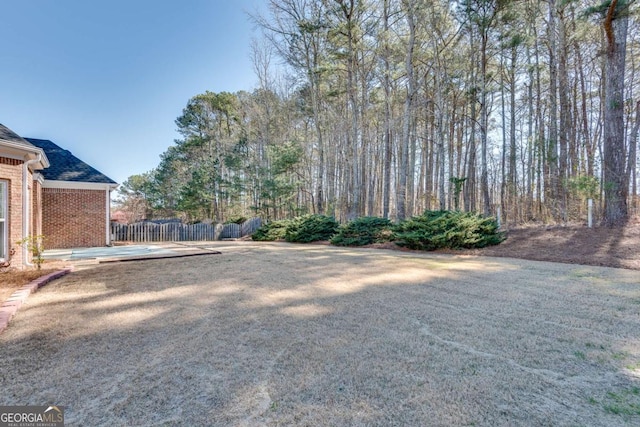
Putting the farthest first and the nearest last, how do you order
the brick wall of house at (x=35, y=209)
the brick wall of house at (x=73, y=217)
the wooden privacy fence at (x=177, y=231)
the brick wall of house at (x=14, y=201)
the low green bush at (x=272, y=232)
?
1. the wooden privacy fence at (x=177, y=231)
2. the low green bush at (x=272, y=232)
3. the brick wall of house at (x=73, y=217)
4. the brick wall of house at (x=35, y=209)
5. the brick wall of house at (x=14, y=201)

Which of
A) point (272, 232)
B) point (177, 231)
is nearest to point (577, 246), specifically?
point (272, 232)

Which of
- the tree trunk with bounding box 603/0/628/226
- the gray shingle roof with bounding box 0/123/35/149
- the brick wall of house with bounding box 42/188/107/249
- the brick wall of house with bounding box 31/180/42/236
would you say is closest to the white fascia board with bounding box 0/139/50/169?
the gray shingle roof with bounding box 0/123/35/149

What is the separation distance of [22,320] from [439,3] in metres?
13.3

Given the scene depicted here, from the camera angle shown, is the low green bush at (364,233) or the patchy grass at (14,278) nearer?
the patchy grass at (14,278)

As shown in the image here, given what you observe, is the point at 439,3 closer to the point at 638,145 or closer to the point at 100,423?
the point at 638,145

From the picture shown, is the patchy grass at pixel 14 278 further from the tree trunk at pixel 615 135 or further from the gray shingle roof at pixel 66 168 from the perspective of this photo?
the tree trunk at pixel 615 135

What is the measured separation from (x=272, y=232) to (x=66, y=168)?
7.81 meters

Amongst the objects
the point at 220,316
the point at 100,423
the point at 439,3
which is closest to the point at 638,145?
the point at 439,3

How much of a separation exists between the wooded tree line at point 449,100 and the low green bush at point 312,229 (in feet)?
4.23

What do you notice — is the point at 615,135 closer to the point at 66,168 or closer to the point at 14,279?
the point at 14,279

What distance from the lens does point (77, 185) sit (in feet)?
31.4

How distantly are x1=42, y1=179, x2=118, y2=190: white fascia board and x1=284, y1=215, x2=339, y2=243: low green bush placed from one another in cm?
672

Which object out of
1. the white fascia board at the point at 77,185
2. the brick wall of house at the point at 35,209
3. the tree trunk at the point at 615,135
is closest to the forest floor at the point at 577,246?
the tree trunk at the point at 615,135

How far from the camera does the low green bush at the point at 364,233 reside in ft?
31.3
